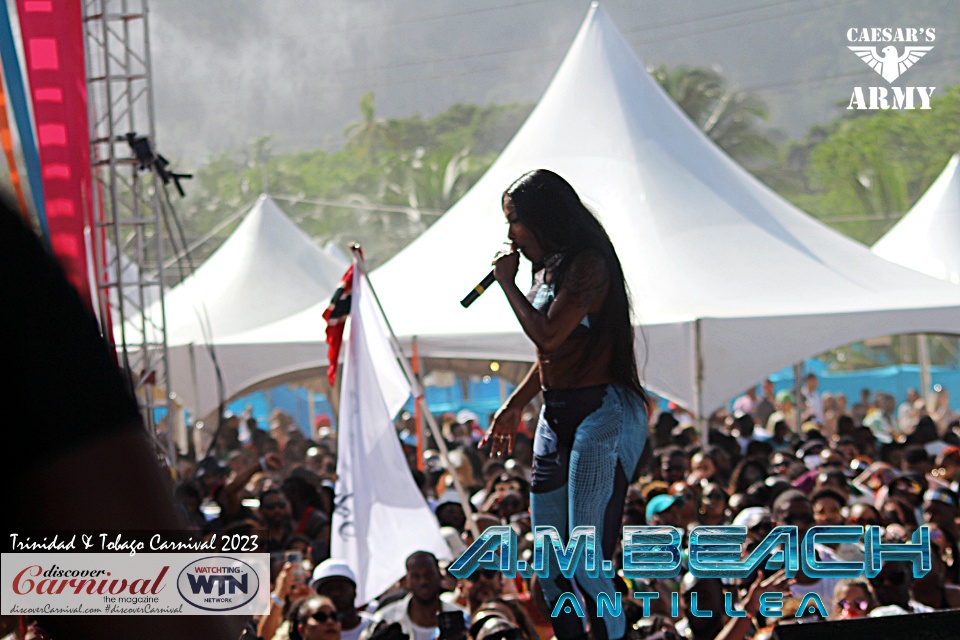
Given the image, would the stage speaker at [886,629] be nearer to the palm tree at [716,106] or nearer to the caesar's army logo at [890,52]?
the caesar's army logo at [890,52]

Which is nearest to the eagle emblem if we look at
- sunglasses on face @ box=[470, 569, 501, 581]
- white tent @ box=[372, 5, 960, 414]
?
white tent @ box=[372, 5, 960, 414]

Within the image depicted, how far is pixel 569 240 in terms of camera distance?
8.76 feet

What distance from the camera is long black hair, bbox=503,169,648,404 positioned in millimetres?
2650

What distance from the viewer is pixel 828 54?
5778 centimetres

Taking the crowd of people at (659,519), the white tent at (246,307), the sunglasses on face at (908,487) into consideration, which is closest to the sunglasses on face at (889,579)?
the crowd of people at (659,519)

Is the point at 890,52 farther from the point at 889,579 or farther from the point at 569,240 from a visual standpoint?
the point at 569,240

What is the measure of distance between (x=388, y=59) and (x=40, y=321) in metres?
63.4

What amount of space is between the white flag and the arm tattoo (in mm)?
2529

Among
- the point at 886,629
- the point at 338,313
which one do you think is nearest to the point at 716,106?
the point at 338,313

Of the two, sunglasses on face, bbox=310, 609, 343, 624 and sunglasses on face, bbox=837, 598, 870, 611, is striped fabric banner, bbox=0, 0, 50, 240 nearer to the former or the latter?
sunglasses on face, bbox=310, 609, 343, 624

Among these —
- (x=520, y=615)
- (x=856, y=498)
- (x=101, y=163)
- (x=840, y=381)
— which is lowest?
(x=520, y=615)

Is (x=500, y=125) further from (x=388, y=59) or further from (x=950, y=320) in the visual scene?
(x=950, y=320)

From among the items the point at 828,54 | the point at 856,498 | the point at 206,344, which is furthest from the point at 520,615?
the point at 828,54

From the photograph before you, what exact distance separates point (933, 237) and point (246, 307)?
8.26m
